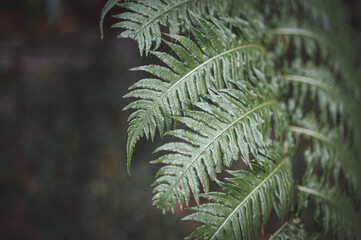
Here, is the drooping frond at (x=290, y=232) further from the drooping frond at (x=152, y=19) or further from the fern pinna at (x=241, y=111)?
the drooping frond at (x=152, y=19)

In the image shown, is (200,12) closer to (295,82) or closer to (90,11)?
(295,82)

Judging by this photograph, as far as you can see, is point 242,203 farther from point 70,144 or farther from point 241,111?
point 70,144

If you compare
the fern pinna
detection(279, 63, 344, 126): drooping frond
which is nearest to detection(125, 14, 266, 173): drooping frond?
the fern pinna

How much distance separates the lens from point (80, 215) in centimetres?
252

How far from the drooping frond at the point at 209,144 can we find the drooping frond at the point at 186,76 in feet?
0.15

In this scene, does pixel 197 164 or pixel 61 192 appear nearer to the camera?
pixel 197 164

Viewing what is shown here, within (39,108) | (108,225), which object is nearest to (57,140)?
(39,108)

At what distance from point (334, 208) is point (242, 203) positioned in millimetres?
431

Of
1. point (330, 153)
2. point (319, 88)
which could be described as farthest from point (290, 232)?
point (319, 88)

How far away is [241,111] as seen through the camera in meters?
0.80

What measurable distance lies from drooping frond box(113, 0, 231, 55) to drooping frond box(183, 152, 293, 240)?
441 millimetres

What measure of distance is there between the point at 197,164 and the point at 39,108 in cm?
279

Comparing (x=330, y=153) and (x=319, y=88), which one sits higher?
(x=319, y=88)

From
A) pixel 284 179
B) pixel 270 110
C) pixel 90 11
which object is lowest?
pixel 284 179
